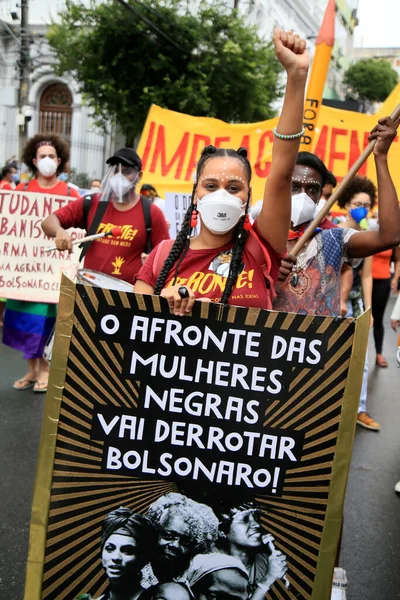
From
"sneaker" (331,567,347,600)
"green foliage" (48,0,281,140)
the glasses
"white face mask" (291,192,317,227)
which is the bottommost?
"sneaker" (331,567,347,600)

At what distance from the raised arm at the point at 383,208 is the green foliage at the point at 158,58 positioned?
1733cm

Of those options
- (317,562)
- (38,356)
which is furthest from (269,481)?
(38,356)

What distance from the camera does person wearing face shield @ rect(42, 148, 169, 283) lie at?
174 inches

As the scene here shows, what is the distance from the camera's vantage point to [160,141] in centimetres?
822

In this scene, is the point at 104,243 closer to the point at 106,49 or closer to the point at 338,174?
the point at 338,174

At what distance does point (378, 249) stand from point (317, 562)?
130 centimetres

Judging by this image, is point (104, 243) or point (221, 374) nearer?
point (221, 374)

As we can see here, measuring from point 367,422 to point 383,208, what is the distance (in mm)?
3265

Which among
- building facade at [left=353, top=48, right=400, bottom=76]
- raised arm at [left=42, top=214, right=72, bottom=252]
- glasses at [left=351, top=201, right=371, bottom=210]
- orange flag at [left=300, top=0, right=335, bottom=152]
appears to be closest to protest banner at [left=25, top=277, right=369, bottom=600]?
raised arm at [left=42, top=214, right=72, bottom=252]

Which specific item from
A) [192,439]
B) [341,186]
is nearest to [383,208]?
[341,186]

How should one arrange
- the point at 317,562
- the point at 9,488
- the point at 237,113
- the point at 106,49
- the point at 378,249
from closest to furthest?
the point at 317,562 < the point at 378,249 < the point at 9,488 < the point at 106,49 < the point at 237,113

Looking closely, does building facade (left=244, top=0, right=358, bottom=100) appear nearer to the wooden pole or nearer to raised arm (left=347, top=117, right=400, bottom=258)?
raised arm (left=347, top=117, right=400, bottom=258)

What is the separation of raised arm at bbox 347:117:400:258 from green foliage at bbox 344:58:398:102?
57.3m

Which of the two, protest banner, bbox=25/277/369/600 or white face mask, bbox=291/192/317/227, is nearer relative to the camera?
protest banner, bbox=25/277/369/600
